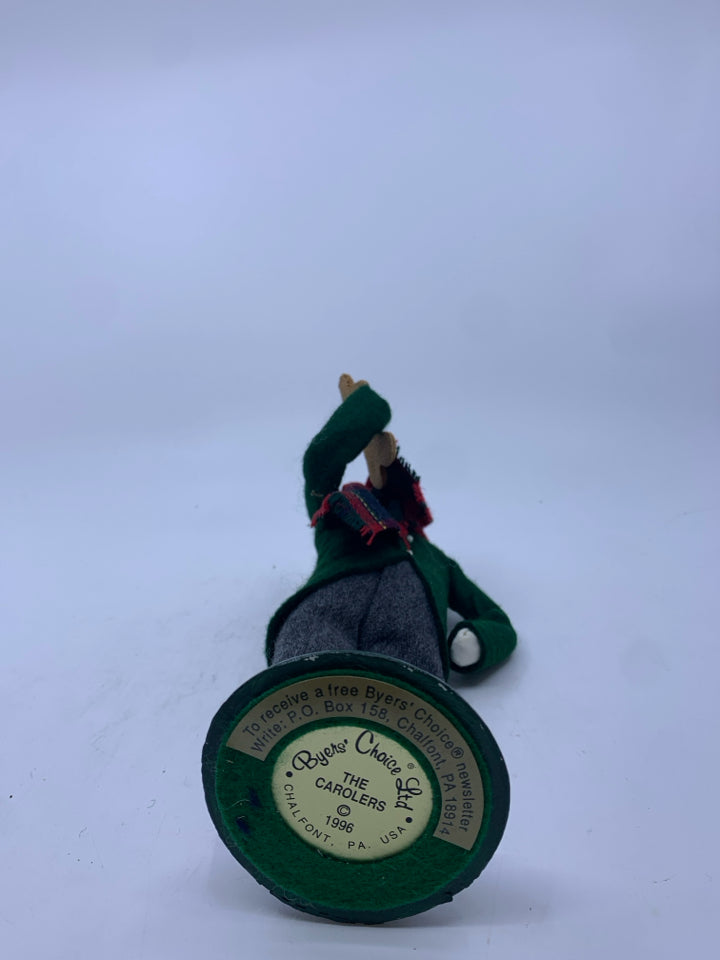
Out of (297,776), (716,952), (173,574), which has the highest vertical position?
(297,776)

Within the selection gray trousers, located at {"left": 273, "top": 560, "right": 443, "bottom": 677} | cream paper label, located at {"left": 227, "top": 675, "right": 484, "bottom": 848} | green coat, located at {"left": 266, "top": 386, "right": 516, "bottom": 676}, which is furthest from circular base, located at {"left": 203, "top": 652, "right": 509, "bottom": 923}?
green coat, located at {"left": 266, "top": 386, "right": 516, "bottom": 676}

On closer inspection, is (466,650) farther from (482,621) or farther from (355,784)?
(355,784)

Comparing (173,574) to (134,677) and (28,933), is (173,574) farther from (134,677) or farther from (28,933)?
(28,933)

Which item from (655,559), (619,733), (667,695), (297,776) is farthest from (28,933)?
(655,559)

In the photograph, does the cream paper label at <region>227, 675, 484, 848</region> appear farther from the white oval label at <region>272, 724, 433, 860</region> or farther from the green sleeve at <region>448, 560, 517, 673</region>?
the green sleeve at <region>448, 560, 517, 673</region>

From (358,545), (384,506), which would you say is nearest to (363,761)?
(358,545)

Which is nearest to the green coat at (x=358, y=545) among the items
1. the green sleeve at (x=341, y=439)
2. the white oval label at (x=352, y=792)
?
the green sleeve at (x=341, y=439)
